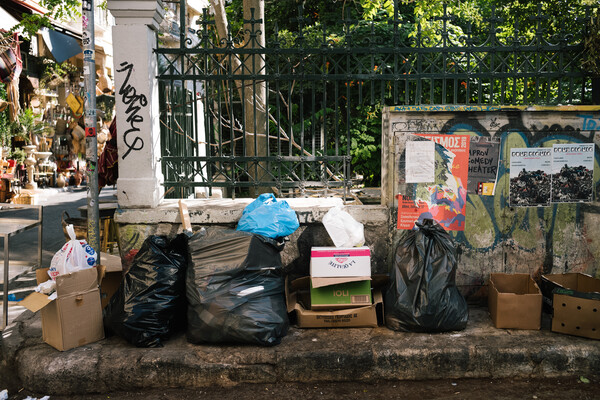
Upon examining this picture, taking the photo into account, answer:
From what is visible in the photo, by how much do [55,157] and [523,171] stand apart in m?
17.4

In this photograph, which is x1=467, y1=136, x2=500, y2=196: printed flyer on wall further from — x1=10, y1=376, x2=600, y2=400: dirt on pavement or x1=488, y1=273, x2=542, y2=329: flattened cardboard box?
x1=10, y1=376, x2=600, y2=400: dirt on pavement

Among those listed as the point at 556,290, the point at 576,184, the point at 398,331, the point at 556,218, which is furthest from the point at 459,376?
the point at 576,184

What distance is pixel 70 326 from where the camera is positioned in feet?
12.2

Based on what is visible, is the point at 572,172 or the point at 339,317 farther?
the point at 572,172

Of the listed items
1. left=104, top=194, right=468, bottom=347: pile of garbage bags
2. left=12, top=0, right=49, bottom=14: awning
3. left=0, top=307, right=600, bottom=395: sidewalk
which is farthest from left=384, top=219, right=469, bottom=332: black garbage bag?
left=12, top=0, right=49, bottom=14: awning

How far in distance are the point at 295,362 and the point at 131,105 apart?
2581 millimetres

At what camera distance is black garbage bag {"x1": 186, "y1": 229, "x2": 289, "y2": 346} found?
3.65 metres

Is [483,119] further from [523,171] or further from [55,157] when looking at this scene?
[55,157]

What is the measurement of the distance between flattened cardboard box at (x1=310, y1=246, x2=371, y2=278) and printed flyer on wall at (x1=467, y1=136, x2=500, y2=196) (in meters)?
1.21

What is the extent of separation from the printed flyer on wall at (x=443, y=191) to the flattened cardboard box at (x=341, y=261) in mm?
634

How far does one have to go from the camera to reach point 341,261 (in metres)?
4.08

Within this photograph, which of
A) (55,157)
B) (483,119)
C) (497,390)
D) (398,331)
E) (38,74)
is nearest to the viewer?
(497,390)

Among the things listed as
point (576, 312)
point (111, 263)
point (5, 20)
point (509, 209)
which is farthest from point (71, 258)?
point (5, 20)

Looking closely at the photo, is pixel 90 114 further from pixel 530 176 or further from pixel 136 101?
pixel 530 176
